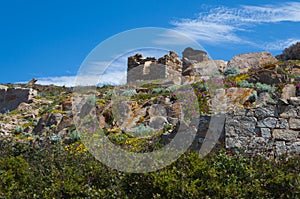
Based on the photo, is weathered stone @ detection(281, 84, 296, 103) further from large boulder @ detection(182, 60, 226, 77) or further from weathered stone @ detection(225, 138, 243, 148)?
large boulder @ detection(182, 60, 226, 77)

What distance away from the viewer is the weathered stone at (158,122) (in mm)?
12327

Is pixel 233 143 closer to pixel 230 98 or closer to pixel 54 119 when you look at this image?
pixel 230 98

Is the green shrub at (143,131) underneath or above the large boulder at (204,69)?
underneath

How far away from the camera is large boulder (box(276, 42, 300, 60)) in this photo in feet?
78.1

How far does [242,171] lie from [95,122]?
25.7ft

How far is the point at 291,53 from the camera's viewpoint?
24469mm

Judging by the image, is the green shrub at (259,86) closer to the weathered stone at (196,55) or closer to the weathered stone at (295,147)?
the weathered stone at (295,147)

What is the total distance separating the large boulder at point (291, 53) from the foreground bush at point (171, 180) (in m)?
18.7

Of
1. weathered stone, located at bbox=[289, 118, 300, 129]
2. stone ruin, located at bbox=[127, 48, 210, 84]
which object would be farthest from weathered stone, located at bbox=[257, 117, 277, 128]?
stone ruin, located at bbox=[127, 48, 210, 84]

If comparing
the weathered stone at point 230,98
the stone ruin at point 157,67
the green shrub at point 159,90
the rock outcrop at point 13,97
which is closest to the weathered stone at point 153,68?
the stone ruin at point 157,67

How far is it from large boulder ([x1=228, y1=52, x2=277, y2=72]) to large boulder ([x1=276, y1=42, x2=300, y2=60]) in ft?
6.61

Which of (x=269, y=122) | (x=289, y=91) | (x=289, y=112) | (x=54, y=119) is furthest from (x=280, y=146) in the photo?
(x=54, y=119)

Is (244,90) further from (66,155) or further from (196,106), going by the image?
(66,155)

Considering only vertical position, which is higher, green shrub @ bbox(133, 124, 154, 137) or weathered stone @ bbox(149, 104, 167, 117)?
weathered stone @ bbox(149, 104, 167, 117)
